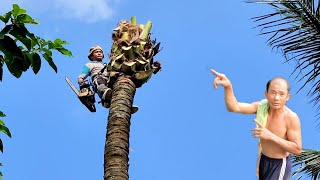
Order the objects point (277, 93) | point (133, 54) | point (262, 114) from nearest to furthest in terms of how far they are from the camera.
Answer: point (277, 93), point (262, 114), point (133, 54)

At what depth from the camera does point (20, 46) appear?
520cm

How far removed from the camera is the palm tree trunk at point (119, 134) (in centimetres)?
738

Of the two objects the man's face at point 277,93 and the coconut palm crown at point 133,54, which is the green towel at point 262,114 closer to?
the man's face at point 277,93

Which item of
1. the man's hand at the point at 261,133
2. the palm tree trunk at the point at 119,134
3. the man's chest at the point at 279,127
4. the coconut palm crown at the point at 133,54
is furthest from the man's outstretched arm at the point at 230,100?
the coconut palm crown at the point at 133,54

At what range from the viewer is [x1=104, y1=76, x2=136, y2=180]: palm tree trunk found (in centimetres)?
738

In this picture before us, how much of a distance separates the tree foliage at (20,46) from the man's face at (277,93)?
5.35ft

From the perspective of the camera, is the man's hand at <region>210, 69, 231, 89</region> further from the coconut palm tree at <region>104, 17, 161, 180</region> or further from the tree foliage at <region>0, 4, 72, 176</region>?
the coconut palm tree at <region>104, 17, 161, 180</region>

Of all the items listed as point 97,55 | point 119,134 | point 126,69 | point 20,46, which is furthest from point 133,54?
point 20,46

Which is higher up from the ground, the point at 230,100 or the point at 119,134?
the point at 119,134

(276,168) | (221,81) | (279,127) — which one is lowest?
(276,168)

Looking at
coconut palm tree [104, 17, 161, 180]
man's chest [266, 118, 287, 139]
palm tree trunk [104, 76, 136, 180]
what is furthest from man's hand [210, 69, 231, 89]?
coconut palm tree [104, 17, 161, 180]

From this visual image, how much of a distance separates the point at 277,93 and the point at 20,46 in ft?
6.63

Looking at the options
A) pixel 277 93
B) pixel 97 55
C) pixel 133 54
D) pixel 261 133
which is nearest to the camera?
pixel 261 133

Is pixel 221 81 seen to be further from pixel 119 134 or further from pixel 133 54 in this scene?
pixel 133 54
